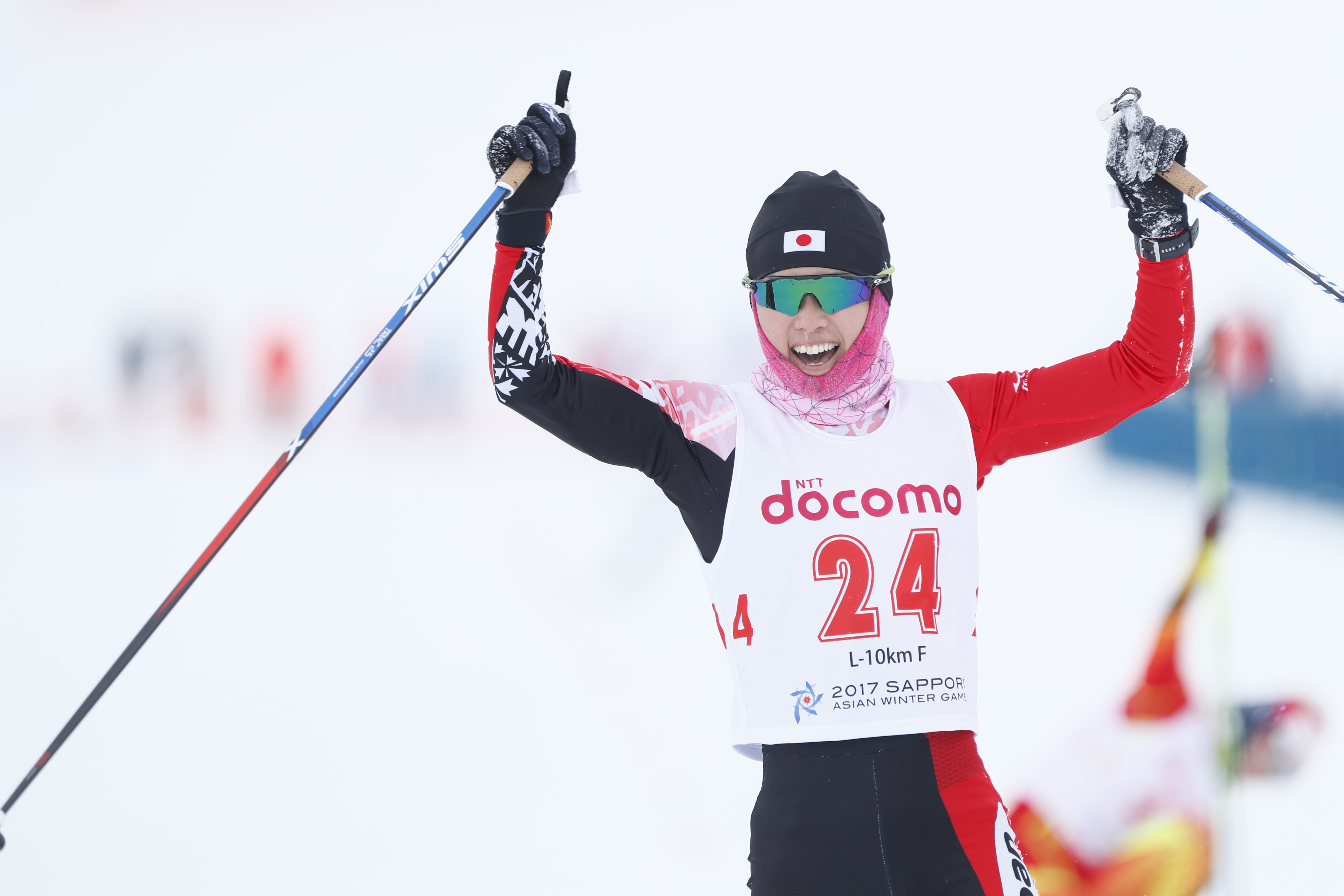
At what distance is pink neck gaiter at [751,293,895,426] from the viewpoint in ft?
5.09

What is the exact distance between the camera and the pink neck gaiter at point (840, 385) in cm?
155

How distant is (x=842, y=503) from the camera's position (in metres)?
1.47

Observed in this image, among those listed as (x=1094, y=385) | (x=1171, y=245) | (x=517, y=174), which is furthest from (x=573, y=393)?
(x=1171, y=245)

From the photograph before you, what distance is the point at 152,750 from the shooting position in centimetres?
264

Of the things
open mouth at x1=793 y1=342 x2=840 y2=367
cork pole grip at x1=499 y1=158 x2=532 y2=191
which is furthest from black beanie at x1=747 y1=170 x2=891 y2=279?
cork pole grip at x1=499 y1=158 x2=532 y2=191

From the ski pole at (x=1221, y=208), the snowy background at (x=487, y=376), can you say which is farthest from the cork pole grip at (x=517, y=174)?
the snowy background at (x=487, y=376)

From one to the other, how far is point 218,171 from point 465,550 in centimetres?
118

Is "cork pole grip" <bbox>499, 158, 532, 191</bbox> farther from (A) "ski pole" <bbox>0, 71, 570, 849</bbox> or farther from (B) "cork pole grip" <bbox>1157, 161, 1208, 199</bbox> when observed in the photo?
(B) "cork pole grip" <bbox>1157, 161, 1208, 199</bbox>

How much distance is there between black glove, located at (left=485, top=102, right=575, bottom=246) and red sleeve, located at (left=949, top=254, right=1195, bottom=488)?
0.66 metres

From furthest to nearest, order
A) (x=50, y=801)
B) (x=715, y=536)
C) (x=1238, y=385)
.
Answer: (x=1238, y=385) → (x=50, y=801) → (x=715, y=536)

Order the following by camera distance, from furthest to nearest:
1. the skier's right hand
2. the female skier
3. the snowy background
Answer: the snowy background, the skier's right hand, the female skier

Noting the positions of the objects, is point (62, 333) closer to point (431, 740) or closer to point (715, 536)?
point (431, 740)

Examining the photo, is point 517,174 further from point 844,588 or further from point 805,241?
point 844,588

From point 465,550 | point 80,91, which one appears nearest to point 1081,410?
point 465,550
